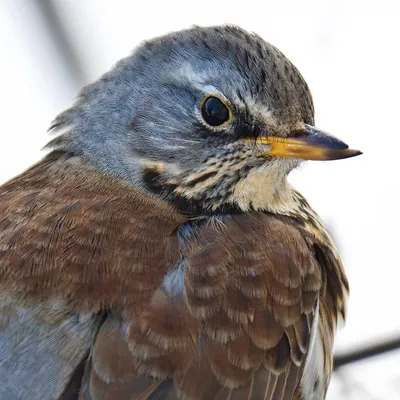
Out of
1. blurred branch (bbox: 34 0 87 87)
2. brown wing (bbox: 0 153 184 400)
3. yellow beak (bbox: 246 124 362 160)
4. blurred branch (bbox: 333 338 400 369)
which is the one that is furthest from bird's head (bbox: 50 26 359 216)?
blurred branch (bbox: 333 338 400 369)

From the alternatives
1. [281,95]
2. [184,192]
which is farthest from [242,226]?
[281,95]

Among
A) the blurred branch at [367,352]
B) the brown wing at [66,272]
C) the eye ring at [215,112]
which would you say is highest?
the eye ring at [215,112]

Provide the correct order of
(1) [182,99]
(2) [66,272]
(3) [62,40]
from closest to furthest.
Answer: (2) [66,272], (1) [182,99], (3) [62,40]

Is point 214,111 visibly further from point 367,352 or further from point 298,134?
point 367,352

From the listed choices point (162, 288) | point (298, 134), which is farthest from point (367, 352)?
point (162, 288)

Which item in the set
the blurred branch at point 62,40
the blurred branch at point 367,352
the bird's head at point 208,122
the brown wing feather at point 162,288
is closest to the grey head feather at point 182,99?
the bird's head at point 208,122

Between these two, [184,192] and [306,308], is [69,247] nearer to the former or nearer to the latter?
[184,192]

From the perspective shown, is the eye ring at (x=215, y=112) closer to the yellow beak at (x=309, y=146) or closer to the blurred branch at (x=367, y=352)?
the yellow beak at (x=309, y=146)
